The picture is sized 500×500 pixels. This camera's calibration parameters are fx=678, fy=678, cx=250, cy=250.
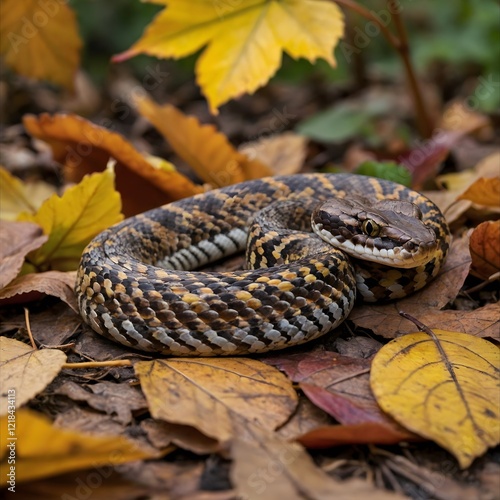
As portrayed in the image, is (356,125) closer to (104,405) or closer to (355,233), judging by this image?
(355,233)

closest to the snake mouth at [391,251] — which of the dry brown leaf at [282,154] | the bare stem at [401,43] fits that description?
the dry brown leaf at [282,154]

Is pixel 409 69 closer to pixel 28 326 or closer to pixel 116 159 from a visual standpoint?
pixel 116 159

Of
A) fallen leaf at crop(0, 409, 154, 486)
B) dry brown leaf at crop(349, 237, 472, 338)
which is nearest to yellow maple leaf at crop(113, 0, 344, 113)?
dry brown leaf at crop(349, 237, 472, 338)

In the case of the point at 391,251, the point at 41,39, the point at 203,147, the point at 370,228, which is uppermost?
the point at 41,39

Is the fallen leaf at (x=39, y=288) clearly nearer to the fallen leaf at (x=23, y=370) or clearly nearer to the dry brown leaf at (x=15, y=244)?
the dry brown leaf at (x=15, y=244)

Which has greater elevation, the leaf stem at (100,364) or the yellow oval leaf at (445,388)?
the leaf stem at (100,364)

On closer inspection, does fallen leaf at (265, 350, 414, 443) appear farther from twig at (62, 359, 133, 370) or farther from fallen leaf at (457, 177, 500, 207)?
fallen leaf at (457, 177, 500, 207)

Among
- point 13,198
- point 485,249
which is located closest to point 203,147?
point 13,198
